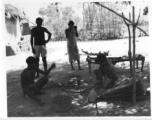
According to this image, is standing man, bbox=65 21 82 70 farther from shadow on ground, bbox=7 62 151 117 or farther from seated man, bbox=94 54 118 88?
seated man, bbox=94 54 118 88

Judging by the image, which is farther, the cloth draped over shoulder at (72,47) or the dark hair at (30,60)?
the cloth draped over shoulder at (72,47)

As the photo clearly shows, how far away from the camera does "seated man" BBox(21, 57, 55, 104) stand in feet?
15.6

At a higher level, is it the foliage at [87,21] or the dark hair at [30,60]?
the foliage at [87,21]

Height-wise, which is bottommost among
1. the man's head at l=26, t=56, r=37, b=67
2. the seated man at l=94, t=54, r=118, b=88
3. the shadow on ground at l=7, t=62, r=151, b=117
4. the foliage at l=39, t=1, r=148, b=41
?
the shadow on ground at l=7, t=62, r=151, b=117

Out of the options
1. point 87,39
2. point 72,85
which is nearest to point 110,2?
point 87,39

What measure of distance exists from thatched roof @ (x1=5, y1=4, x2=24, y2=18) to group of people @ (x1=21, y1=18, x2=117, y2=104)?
47cm

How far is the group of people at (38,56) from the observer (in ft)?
15.7

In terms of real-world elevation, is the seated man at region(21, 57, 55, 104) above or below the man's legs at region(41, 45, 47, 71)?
below

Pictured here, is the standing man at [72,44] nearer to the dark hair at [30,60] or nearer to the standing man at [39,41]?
the standing man at [39,41]

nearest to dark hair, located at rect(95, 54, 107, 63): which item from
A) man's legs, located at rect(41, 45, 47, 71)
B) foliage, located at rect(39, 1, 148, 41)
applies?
foliage, located at rect(39, 1, 148, 41)

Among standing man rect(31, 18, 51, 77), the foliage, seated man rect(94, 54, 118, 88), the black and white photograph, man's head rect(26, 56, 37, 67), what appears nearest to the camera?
the black and white photograph

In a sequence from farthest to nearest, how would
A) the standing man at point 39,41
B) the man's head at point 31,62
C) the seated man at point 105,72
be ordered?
1. the standing man at point 39,41
2. the man's head at point 31,62
3. the seated man at point 105,72

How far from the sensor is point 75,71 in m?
5.31

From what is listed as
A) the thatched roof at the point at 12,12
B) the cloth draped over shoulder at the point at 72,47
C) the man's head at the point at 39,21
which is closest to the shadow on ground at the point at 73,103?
the cloth draped over shoulder at the point at 72,47
